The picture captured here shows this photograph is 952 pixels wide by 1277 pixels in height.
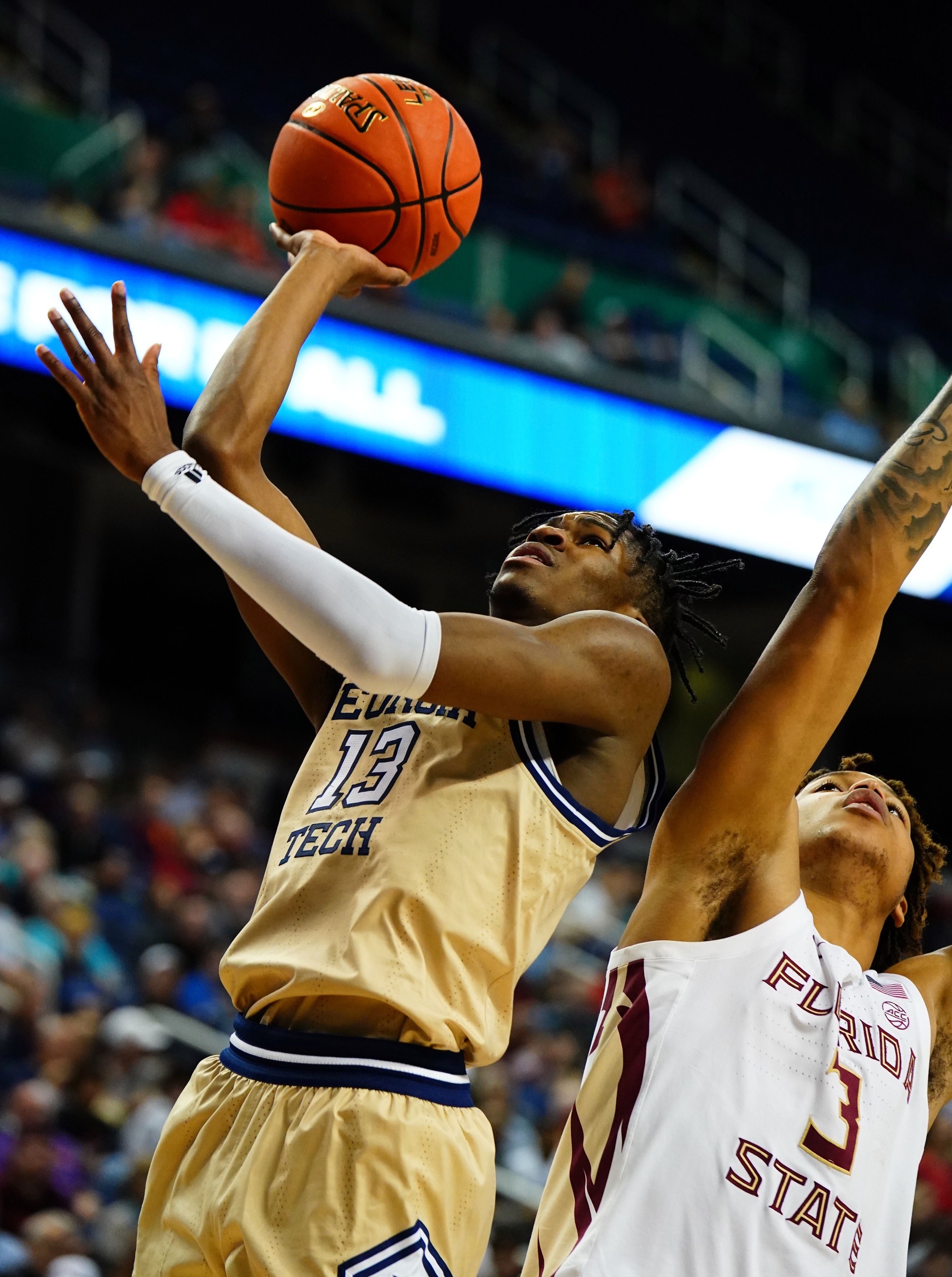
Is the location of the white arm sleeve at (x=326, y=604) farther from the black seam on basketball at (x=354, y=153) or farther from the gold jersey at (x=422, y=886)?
the black seam on basketball at (x=354, y=153)

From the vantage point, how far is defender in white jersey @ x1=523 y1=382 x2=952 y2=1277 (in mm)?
2295

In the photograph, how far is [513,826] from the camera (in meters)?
2.20

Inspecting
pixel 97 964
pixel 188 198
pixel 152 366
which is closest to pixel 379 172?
pixel 152 366

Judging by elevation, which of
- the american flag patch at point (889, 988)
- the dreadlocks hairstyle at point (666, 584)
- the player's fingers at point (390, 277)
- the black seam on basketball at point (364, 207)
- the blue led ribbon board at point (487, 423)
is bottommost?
the american flag patch at point (889, 988)

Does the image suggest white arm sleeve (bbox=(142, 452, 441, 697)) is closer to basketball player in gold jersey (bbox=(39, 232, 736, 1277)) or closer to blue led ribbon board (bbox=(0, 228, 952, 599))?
basketball player in gold jersey (bbox=(39, 232, 736, 1277))

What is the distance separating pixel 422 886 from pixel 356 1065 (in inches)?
9.9

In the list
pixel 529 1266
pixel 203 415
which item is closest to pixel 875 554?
pixel 203 415

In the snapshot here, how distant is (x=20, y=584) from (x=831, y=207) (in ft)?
30.5

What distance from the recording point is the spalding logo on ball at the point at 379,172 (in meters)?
2.68

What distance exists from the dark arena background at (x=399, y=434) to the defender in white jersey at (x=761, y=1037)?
393 centimetres

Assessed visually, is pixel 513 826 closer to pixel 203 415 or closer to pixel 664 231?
pixel 203 415

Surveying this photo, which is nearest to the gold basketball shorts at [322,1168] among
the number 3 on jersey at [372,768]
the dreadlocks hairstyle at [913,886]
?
the number 3 on jersey at [372,768]

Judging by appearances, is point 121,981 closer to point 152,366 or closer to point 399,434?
point 399,434

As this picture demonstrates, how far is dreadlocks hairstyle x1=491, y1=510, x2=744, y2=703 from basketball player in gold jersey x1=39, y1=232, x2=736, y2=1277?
225mm
